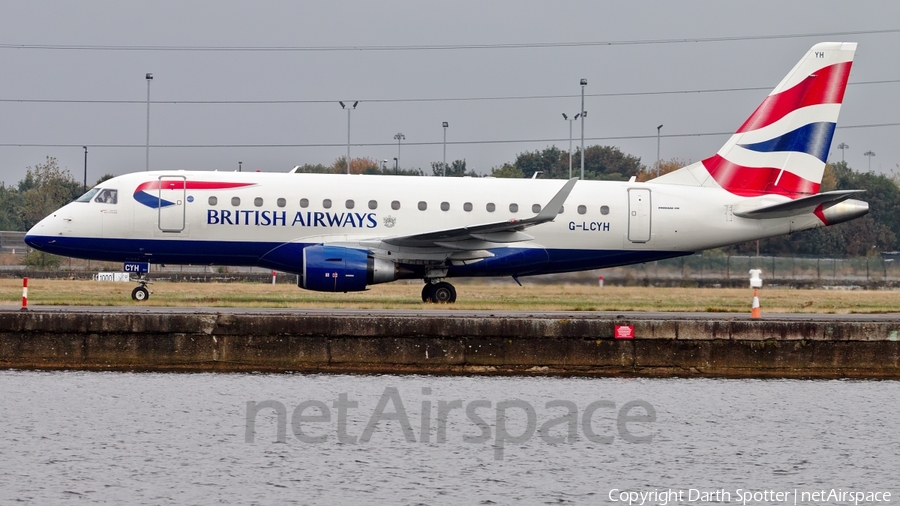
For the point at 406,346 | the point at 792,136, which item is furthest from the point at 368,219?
the point at 792,136

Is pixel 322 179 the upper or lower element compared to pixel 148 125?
lower

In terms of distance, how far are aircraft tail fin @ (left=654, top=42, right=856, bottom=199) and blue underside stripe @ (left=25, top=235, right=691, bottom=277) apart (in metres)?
5.76

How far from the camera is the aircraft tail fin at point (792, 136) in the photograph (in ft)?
122

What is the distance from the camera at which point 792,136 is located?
37312mm

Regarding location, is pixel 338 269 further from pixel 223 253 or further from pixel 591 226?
pixel 591 226

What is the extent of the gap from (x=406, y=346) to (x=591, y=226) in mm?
12022

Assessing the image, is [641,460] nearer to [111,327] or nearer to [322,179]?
[111,327]

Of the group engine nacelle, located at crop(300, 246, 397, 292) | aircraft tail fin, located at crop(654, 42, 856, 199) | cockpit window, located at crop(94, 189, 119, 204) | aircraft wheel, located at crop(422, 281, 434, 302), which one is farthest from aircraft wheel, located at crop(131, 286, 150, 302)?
aircraft tail fin, located at crop(654, 42, 856, 199)

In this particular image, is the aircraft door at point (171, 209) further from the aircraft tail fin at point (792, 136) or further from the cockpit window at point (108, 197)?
the aircraft tail fin at point (792, 136)

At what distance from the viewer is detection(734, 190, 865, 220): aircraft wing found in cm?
3369

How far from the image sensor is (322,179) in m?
35.1

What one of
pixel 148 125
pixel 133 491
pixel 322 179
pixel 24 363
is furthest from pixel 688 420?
pixel 148 125

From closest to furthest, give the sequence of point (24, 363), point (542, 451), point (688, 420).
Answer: point (542, 451) → point (688, 420) → point (24, 363)

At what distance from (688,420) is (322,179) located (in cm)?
1594
